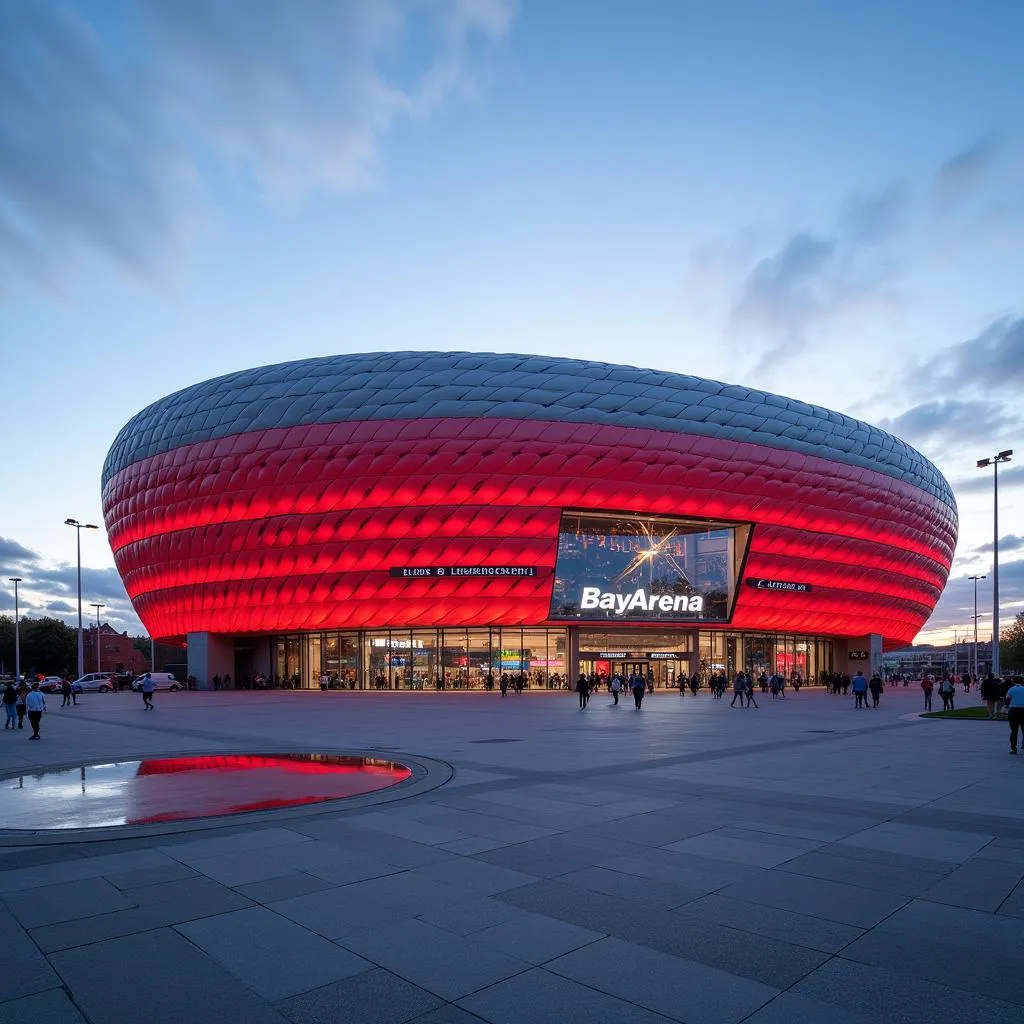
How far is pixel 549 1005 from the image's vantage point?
539cm

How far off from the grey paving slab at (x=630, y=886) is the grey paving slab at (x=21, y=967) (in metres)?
4.47

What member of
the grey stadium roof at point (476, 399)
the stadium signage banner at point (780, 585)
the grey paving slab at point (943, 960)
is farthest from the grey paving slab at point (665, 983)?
the stadium signage banner at point (780, 585)

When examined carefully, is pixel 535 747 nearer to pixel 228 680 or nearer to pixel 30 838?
pixel 30 838

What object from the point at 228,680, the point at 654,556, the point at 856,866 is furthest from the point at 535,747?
the point at 228,680

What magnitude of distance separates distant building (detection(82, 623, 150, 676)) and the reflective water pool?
126 metres

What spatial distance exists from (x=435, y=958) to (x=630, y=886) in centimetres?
252

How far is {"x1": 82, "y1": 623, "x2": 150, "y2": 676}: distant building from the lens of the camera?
132 m

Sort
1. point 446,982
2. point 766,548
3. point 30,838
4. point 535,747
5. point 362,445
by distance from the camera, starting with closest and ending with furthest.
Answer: point 446,982 → point 30,838 → point 535,747 → point 362,445 → point 766,548

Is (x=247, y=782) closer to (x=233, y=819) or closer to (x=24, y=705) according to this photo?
(x=233, y=819)

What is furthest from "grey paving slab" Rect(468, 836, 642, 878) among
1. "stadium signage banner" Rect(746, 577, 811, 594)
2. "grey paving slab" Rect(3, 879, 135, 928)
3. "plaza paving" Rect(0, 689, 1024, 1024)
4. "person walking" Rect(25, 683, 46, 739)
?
"stadium signage banner" Rect(746, 577, 811, 594)

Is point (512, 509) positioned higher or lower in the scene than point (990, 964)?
higher

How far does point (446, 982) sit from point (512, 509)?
51.5m

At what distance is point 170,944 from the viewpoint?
21.2 feet

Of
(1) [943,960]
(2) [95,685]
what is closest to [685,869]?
(1) [943,960]
